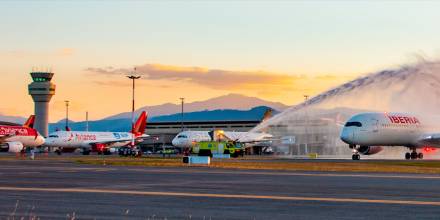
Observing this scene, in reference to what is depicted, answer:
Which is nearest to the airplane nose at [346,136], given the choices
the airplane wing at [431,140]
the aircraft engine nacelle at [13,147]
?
the airplane wing at [431,140]

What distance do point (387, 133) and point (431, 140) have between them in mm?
6755

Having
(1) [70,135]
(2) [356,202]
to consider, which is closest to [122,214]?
(2) [356,202]

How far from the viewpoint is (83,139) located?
125 m

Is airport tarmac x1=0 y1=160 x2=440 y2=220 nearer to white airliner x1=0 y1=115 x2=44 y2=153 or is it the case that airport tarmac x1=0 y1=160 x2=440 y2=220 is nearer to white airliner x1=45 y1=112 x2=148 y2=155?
white airliner x1=0 y1=115 x2=44 y2=153

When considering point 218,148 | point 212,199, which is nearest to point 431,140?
point 218,148

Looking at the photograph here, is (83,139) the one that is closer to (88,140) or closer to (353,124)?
(88,140)

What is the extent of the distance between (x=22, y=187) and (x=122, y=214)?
10.5 m

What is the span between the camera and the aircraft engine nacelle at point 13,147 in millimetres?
100062

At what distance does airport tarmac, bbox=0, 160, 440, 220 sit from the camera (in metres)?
19.6

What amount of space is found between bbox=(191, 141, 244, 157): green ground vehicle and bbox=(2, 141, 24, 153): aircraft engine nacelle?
26.1 m

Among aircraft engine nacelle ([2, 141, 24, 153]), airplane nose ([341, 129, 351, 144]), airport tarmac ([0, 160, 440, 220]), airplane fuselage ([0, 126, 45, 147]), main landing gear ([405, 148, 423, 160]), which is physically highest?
airplane fuselage ([0, 126, 45, 147])

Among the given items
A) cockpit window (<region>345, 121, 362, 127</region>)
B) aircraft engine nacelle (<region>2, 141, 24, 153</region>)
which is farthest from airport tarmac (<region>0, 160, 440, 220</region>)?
aircraft engine nacelle (<region>2, 141, 24, 153</region>)

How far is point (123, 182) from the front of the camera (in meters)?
32.3

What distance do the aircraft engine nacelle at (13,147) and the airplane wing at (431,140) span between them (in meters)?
53.0
